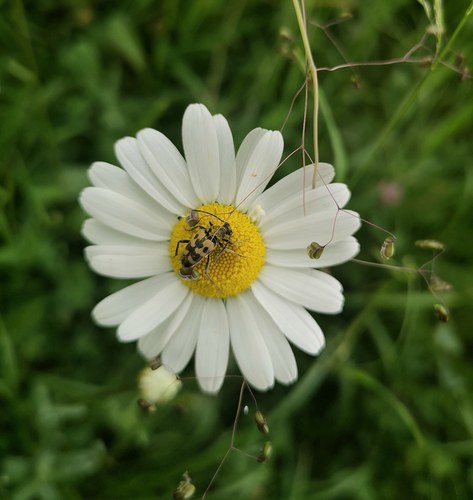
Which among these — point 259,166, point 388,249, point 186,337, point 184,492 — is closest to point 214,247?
point 259,166

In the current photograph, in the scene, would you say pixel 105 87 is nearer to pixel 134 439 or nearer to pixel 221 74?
pixel 221 74

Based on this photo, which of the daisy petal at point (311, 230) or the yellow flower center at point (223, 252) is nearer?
the daisy petal at point (311, 230)

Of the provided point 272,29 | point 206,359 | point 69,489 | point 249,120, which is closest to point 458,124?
point 249,120

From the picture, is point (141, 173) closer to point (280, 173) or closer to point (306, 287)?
point (306, 287)

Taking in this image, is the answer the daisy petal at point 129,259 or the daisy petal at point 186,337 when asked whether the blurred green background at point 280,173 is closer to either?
the daisy petal at point 186,337

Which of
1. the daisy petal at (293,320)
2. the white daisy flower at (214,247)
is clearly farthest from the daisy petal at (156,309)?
the daisy petal at (293,320)

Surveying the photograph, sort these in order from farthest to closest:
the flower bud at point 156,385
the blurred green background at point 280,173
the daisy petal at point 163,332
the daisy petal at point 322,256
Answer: the blurred green background at point 280,173, the flower bud at point 156,385, the daisy petal at point 163,332, the daisy petal at point 322,256
